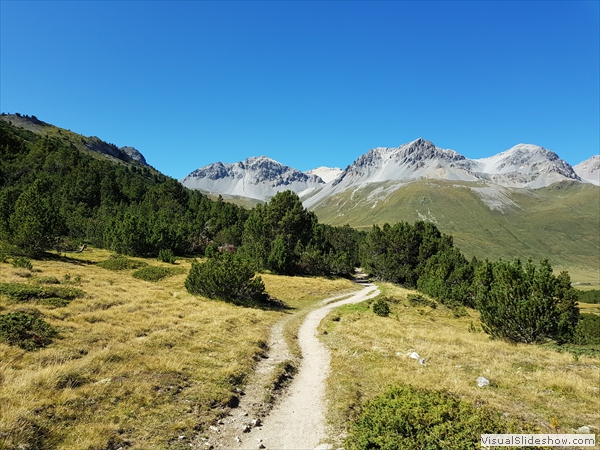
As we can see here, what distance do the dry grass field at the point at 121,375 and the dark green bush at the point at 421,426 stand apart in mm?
4598

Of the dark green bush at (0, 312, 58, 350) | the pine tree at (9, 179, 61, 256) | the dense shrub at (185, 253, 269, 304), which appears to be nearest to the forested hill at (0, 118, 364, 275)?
the pine tree at (9, 179, 61, 256)

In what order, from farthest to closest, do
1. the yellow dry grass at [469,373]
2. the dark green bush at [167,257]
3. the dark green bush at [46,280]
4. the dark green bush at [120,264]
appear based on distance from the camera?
the dark green bush at [167,257]
the dark green bush at [120,264]
the dark green bush at [46,280]
the yellow dry grass at [469,373]

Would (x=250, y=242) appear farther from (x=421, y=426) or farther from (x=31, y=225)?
(x=421, y=426)

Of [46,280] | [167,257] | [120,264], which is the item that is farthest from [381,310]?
[167,257]

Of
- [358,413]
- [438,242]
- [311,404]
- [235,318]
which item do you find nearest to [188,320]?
[235,318]

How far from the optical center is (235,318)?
23.4m

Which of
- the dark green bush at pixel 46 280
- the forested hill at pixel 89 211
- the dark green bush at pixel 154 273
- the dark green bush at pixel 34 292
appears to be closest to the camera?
the dark green bush at pixel 34 292

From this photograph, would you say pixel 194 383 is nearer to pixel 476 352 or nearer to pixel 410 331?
pixel 476 352

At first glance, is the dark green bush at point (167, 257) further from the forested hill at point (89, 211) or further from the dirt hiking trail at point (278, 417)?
the dirt hiking trail at point (278, 417)


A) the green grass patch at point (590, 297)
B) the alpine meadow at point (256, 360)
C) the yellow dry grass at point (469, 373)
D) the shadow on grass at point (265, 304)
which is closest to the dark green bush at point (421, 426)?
the alpine meadow at point (256, 360)

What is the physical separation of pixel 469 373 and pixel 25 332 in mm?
19433

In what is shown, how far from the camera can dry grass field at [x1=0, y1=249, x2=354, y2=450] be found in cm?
756

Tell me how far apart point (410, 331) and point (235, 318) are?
13524 millimetres

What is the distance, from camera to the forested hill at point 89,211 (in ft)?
134
